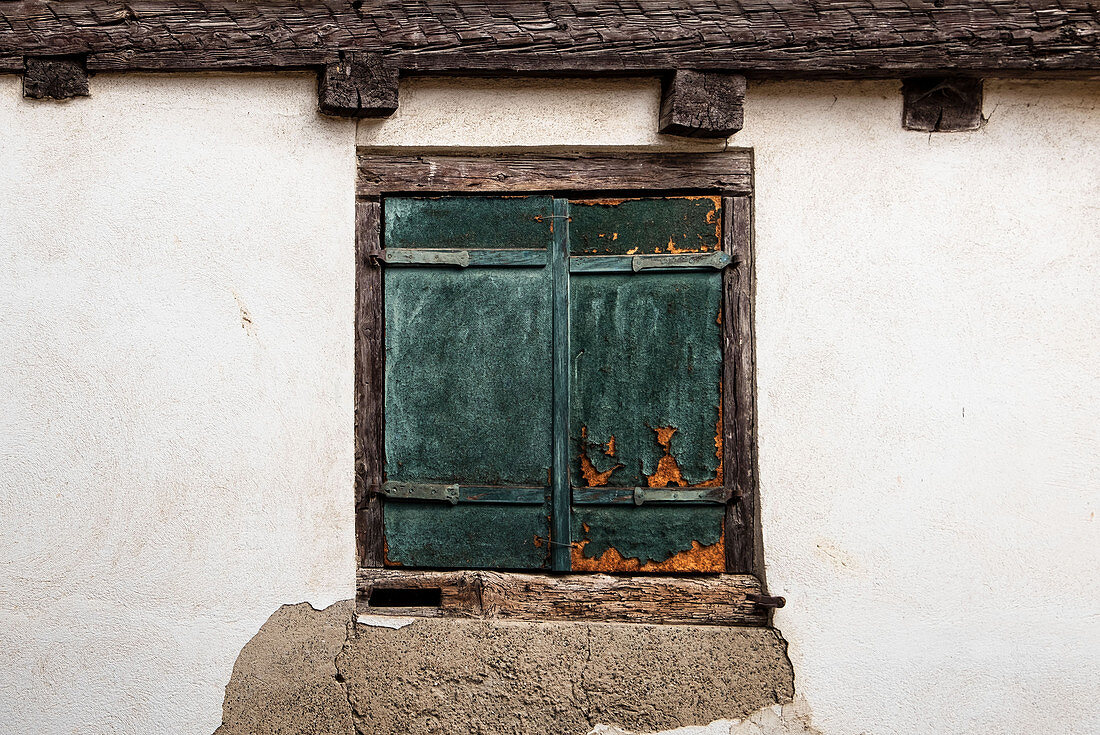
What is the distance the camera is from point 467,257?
246 cm

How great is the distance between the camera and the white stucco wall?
2.37m

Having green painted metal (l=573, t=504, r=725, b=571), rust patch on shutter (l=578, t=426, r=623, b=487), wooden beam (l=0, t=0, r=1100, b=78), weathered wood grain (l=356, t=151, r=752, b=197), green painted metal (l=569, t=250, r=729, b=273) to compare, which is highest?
Result: wooden beam (l=0, t=0, r=1100, b=78)

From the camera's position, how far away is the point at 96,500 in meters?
2.38

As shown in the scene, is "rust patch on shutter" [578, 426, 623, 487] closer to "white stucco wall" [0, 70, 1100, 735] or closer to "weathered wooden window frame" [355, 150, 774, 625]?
"weathered wooden window frame" [355, 150, 774, 625]

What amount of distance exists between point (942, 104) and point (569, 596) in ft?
6.75

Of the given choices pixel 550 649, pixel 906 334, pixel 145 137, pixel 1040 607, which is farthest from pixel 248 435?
pixel 1040 607

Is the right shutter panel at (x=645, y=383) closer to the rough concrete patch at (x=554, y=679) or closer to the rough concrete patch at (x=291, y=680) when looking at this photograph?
the rough concrete patch at (x=554, y=679)

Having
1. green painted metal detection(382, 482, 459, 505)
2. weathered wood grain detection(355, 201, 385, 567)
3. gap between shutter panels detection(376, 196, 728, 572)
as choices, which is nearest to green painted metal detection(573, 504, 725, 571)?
gap between shutter panels detection(376, 196, 728, 572)

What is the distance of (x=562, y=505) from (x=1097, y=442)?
5.81 feet

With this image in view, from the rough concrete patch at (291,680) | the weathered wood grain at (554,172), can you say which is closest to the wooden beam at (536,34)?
the weathered wood grain at (554,172)

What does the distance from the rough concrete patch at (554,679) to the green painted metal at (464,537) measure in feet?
0.75

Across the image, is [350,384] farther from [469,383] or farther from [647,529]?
[647,529]

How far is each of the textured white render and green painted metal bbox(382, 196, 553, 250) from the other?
0.22 m

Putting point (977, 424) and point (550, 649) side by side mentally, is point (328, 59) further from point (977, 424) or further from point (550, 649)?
point (977, 424)
